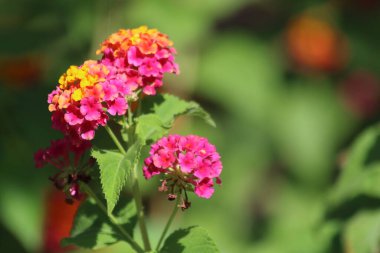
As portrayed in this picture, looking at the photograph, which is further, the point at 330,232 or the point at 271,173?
the point at 271,173

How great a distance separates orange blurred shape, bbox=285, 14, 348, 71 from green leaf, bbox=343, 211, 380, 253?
40.2 inches

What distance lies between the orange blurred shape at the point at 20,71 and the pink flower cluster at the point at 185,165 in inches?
46.3

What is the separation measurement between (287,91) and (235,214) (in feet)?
1.46

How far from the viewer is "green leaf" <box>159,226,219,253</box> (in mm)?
1000

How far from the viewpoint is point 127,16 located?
7.37ft

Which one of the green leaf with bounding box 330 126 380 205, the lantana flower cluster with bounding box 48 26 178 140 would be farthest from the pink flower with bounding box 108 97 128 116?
the green leaf with bounding box 330 126 380 205

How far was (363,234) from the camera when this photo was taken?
1.59 metres

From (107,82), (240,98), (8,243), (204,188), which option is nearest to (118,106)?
(107,82)

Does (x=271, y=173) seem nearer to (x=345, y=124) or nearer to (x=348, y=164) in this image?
(x=345, y=124)

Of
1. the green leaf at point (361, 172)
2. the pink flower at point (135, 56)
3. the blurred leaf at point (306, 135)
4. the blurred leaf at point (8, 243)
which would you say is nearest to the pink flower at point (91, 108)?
the pink flower at point (135, 56)

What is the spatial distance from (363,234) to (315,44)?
1.15 m

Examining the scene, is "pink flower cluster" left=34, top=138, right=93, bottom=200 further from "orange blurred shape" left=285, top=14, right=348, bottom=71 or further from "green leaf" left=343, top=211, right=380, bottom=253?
"orange blurred shape" left=285, top=14, right=348, bottom=71

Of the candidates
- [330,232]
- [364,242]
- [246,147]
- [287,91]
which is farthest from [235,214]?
[364,242]

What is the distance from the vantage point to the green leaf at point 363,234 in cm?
156
